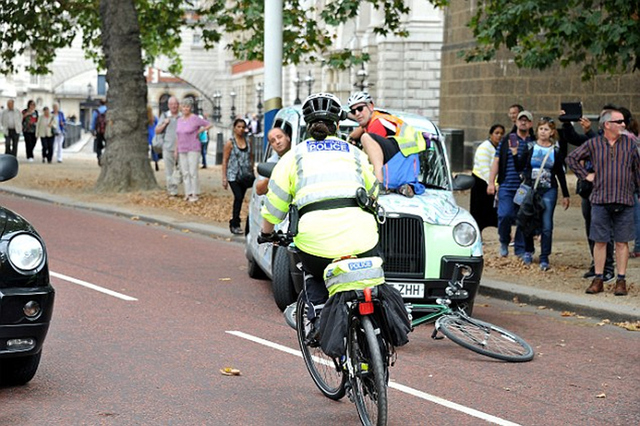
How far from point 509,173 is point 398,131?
409 cm

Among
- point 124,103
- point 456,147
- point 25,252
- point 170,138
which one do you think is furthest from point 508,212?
point 456,147

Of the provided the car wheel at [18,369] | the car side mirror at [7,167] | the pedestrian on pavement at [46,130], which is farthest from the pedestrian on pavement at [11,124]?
the car wheel at [18,369]

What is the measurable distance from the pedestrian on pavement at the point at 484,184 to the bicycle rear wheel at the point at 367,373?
31.2 ft

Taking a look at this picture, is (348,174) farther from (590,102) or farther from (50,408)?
(590,102)

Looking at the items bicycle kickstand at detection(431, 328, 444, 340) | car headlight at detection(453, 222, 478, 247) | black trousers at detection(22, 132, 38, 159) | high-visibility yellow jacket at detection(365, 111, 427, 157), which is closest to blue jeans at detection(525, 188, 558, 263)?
high-visibility yellow jacket at detection(365, 111, 427, 157)

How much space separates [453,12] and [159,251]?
84.1 feet

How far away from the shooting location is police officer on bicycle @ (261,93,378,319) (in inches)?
280

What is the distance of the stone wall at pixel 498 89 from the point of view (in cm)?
3241

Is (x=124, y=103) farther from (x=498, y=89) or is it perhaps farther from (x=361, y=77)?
(x=361, y=77)

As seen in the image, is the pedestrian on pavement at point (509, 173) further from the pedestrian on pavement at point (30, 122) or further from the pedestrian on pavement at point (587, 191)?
the pedestrian on pavement at point (30, 122)

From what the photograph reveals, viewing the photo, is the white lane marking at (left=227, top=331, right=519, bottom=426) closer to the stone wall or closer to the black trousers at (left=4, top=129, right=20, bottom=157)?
the stone wall

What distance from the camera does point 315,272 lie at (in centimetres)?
733

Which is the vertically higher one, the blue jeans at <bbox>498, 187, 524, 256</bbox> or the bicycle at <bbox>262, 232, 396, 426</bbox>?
the bicycle at <bbox>262, 232, 396, 426</bbox>

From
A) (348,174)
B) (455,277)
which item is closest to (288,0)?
(455,277)
